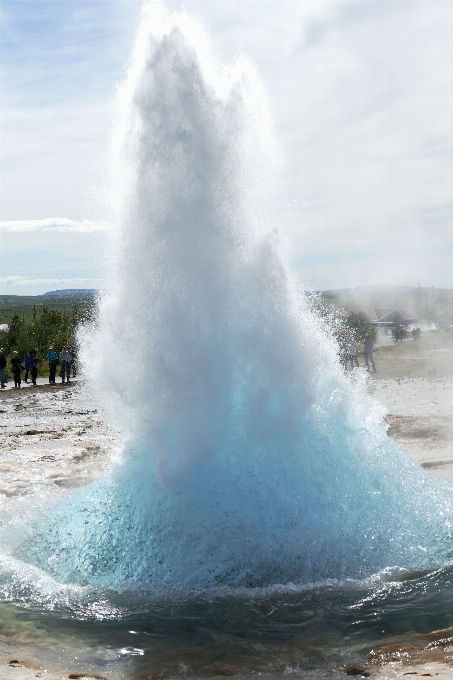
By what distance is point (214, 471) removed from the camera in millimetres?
6762

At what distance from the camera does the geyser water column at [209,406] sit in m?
6.55

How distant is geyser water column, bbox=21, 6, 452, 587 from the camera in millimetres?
6547

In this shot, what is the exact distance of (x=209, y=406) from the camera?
6859 mm

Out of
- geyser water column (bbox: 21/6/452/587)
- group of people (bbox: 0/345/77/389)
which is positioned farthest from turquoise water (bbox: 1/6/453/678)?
group of people (bbox: 0/345/77/389)

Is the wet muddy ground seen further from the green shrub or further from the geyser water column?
the green shrub

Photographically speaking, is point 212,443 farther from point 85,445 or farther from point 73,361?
point 73,361

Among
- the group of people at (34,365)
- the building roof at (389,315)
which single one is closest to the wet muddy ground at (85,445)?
the group of people at (34,365)

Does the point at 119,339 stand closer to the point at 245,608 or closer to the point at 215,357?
the point at 215,357

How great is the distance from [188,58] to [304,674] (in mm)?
5778

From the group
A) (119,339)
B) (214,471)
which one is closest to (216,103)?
(119,339)

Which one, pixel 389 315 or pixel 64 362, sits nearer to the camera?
pixel 64 362

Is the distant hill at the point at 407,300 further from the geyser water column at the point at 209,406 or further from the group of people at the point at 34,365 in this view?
the geyser water column at the point at 209,406

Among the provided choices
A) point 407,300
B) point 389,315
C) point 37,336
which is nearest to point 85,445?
point 37,336

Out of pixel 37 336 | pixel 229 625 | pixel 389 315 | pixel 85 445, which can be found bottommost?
pixel 229 625
